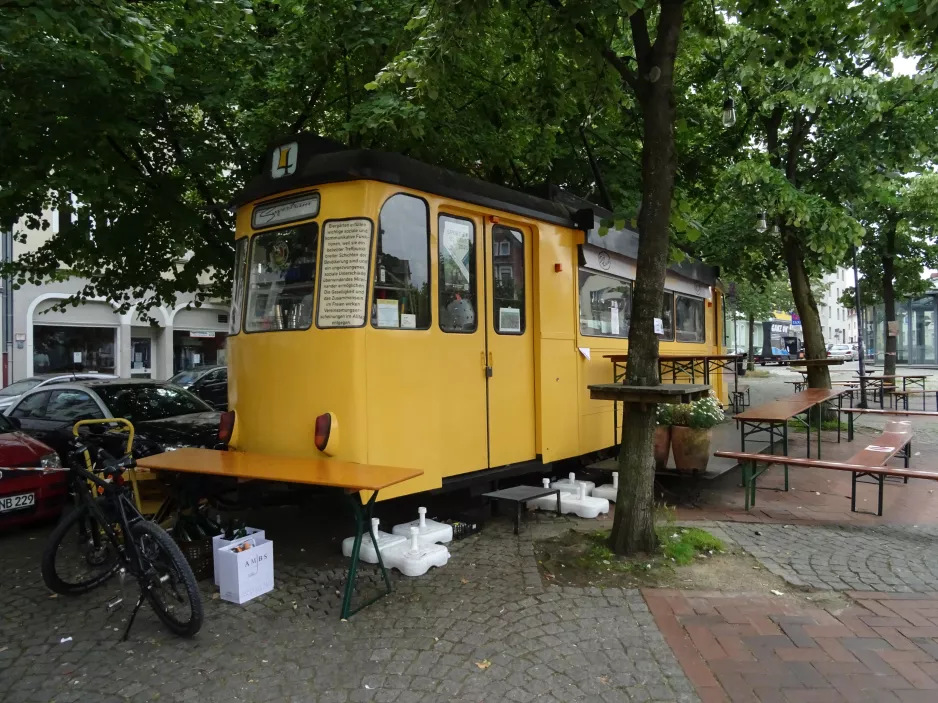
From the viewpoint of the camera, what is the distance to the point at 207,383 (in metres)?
16.3

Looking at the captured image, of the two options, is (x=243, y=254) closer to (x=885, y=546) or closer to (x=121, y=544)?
(x=121, y=544)

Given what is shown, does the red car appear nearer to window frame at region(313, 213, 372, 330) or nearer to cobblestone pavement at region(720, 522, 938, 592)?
window frame at region(313, 213, 372, 330)

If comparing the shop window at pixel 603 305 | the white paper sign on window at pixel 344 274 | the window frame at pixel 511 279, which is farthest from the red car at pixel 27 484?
the shop window at pixel 603 305

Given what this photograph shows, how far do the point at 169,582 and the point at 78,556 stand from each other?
58.1 inches

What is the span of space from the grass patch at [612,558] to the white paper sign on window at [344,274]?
2.26 metres

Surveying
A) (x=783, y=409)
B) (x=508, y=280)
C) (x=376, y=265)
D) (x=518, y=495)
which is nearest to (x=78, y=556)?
(x=376, y=265)

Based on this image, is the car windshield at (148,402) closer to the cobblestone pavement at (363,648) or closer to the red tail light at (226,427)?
the red tail light at (226,427)

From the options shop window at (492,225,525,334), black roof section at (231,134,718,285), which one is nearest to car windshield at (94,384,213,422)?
black roof section at (231,134,718,285)

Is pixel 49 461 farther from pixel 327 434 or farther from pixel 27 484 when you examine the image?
pixel 327 434

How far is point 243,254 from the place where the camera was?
17.9ft

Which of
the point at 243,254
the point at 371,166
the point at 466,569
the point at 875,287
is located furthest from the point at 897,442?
the point at 875,287

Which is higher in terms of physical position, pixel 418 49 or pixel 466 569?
pixel 418 49

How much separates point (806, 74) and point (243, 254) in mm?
8718

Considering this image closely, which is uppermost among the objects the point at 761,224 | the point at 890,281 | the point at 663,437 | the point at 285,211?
the point at 761,224
